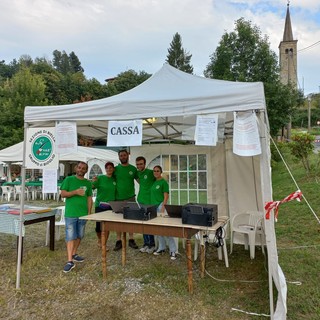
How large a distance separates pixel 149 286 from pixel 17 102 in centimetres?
2114

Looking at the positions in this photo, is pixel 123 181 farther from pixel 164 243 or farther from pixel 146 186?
pixel 164 243

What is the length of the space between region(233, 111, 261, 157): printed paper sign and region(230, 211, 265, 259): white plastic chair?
205 cm

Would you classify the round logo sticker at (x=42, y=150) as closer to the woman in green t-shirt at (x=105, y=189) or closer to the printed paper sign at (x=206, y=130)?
the woman in green t-shirt at (x=105, y=189)

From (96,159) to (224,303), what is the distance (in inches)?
369

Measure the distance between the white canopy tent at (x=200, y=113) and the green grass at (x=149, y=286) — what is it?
397 mm

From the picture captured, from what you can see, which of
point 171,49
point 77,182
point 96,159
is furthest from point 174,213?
point 171,49

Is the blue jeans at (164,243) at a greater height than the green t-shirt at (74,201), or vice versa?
the green t-shirt at (74,201)

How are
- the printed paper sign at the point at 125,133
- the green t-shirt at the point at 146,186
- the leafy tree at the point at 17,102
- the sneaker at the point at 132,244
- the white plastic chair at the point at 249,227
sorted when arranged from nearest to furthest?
the printed paper sign at the point at 125,133 → the white plastic chair at the point at 249,227 → the green t-shirt at the point at 146,186 → the sneaker at the point at 132,244 → the leafy tree at the point at 17,102

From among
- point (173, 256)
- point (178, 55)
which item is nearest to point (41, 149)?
point (173, 256)

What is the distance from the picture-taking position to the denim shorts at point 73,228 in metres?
3.81

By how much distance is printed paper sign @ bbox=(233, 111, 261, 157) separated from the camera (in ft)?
8.13

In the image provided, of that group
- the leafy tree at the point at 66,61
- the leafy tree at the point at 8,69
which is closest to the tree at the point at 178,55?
the leafy tree at the point at 8,69

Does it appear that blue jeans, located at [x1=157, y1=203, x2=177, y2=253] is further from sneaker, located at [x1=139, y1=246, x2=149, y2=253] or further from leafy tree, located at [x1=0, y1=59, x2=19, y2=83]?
leafy tree, located at [x1=0, y1=59, x2=19, y2=83]

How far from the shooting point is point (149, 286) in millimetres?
3348
